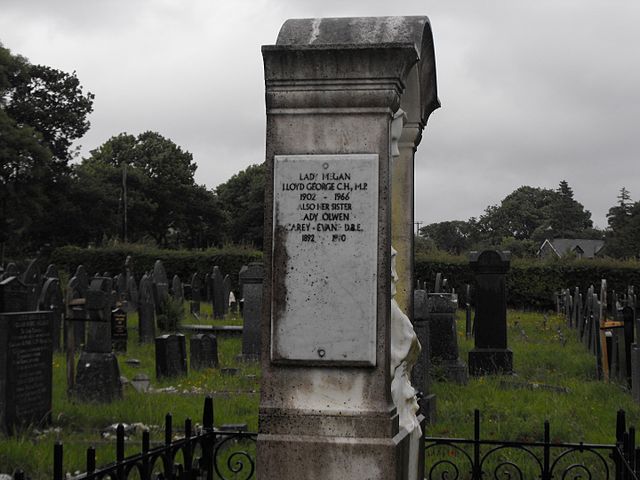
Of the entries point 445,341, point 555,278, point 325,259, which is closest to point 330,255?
point 325,259

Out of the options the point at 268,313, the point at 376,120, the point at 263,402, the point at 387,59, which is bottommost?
the point at 263,402

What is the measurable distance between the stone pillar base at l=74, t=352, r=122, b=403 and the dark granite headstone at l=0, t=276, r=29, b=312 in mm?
1119

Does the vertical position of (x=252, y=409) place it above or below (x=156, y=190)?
below

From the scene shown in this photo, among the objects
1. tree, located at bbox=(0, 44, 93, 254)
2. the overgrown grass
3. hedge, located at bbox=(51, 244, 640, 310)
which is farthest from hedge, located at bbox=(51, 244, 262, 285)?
the overgrown grass

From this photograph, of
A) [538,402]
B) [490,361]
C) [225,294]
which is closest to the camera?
[538,402]

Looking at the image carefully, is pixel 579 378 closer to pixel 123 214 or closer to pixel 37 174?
pixel 37 174

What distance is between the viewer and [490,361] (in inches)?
539

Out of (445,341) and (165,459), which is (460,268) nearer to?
(445,341)

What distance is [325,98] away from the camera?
432 centimetres

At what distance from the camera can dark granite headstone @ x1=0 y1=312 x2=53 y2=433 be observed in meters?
8.67

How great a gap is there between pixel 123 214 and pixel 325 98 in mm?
54749

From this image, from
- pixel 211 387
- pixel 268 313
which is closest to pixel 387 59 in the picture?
pixel 268 313

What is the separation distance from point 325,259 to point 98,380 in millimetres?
6885

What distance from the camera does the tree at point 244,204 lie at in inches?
2472
